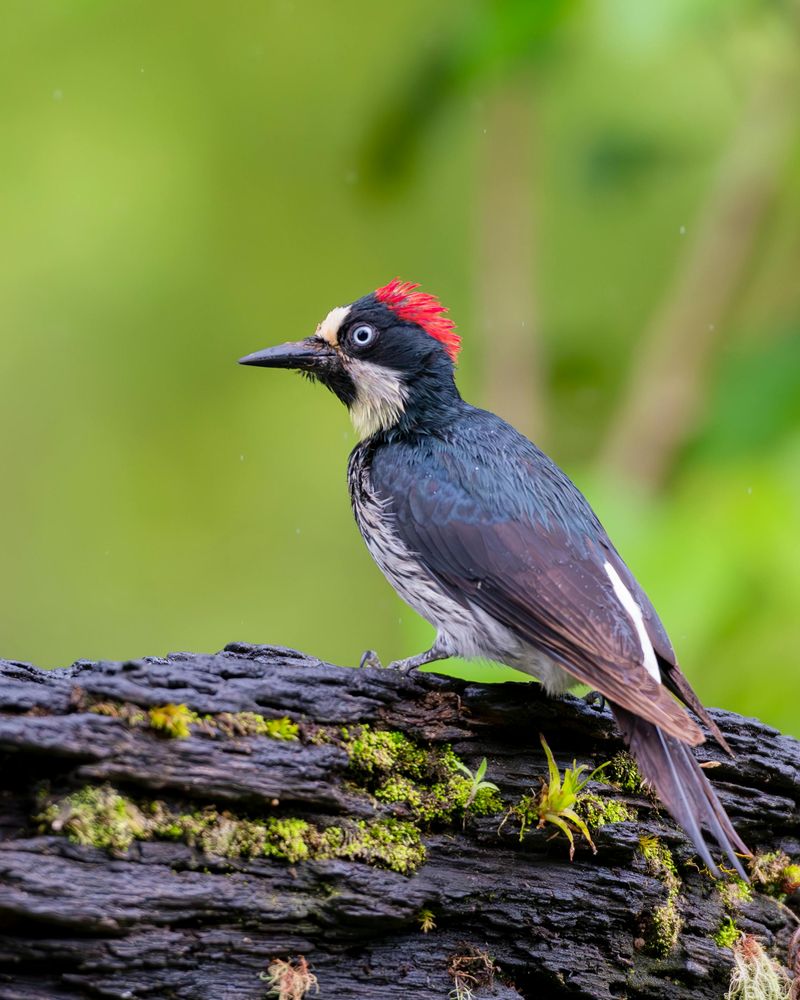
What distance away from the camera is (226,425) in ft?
27.5

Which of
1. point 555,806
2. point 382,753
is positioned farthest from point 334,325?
point 555,806

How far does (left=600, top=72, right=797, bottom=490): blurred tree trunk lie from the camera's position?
568 cm

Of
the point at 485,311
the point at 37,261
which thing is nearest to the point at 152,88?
the point at 37,261

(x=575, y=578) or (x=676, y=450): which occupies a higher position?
(x=676, y=450)

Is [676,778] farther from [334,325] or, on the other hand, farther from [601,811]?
[334,325]

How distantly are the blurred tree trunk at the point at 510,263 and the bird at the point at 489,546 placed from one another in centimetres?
→ 176

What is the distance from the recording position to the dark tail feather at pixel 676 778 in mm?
3182

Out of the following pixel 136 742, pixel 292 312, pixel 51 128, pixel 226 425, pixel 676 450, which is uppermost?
pixel 51 128

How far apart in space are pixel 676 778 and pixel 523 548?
754 mm

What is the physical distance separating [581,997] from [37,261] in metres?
6.29

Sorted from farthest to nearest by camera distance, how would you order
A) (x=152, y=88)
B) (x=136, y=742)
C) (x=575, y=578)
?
A: (x=152, y=88), (x=575, y=578), (x=136, y=742)

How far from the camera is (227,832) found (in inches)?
111

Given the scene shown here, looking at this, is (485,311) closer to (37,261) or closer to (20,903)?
(37,261)

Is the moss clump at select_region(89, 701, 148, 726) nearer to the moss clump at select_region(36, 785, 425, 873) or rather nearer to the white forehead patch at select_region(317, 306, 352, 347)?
the moss clump at select_region(36, 785, 425, 873)
